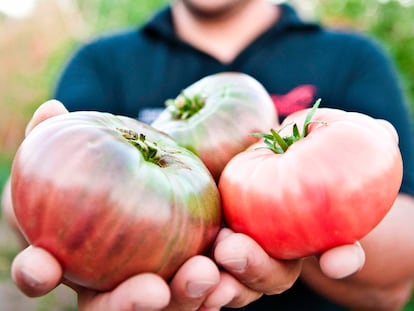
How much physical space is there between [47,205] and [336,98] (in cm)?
110

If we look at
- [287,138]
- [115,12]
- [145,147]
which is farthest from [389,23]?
[145,147]

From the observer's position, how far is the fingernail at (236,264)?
723 millimetres

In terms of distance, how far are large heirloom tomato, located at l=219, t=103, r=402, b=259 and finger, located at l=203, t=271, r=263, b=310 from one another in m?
0.07

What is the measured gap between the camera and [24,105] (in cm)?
362

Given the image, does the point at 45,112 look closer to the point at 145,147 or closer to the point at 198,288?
the point at 145,147

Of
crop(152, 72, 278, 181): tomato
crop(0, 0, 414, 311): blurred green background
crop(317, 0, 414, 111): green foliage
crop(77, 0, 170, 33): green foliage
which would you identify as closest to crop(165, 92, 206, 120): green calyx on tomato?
crop(152, 72, 278, 181): tomato

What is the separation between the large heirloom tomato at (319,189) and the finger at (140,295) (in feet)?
0.52

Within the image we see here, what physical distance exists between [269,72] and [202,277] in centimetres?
103

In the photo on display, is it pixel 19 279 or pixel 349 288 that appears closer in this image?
pixel 19 279

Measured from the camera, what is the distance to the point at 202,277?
70cm

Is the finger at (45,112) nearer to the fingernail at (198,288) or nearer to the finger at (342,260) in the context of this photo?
the fingernail at (198,288)

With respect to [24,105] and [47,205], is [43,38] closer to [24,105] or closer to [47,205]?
[24,105]

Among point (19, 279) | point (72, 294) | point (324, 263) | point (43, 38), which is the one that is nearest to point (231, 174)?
point (324, 263)

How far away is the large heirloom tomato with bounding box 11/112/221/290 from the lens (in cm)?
66
